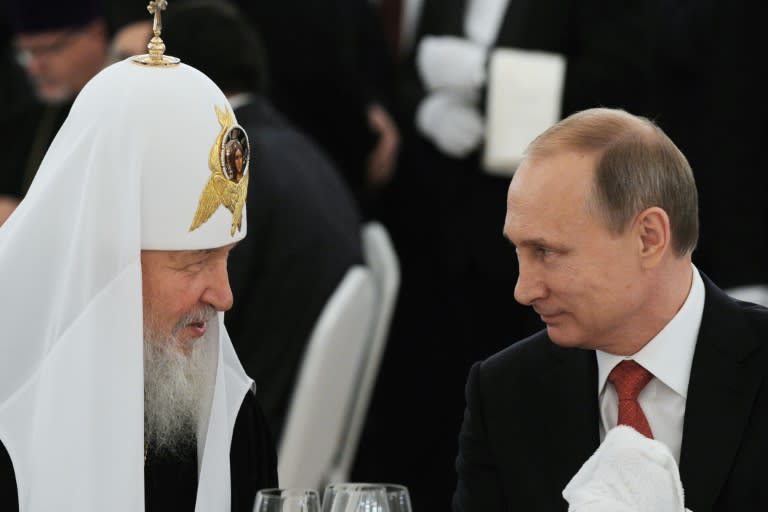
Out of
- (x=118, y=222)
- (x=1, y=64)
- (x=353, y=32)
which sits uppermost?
(x=118, y=222)

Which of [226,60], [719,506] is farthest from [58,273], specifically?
[226,60]

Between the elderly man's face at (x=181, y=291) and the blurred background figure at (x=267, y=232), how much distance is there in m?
2.17

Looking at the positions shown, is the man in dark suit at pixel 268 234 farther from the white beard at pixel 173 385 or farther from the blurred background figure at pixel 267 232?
the white beard at pixel 173 385

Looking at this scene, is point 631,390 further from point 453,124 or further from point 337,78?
point 337,78

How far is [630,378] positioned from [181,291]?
3.15 feet

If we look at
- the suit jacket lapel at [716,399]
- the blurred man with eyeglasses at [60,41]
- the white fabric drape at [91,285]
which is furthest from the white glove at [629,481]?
the blurred man with eyeglasses at [60,41]

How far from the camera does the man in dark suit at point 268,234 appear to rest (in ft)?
19.0

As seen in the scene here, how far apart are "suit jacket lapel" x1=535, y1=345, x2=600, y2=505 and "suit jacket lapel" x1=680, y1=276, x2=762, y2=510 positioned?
0.22 m

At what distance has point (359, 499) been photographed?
9.43 feet

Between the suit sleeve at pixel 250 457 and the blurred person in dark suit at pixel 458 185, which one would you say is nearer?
the suit sleeve at pixel 250 457

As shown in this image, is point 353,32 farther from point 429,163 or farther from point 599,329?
point 599,329

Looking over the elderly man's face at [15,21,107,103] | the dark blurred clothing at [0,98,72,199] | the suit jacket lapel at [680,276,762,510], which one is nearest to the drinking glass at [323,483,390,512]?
the suit jacket lapel at [680,276,762,510]

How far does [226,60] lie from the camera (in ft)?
19.1

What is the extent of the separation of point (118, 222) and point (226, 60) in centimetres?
258
